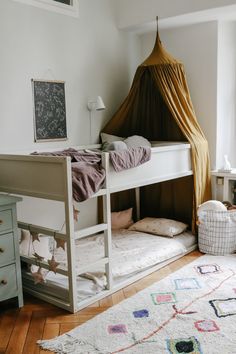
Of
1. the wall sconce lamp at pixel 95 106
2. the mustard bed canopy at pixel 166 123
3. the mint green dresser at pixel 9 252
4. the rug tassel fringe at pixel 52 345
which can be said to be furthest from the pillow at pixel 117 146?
the rug tassel fringe at pixel 52 345

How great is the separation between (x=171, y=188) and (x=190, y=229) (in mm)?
471

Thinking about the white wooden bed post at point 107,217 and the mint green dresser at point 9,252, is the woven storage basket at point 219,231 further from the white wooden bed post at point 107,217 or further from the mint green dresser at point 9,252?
the mint green dresser at point 9,252

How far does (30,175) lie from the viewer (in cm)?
265

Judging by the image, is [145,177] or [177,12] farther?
[177,12]

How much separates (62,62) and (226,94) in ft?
5.81

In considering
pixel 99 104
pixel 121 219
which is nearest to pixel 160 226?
pixel 121 219

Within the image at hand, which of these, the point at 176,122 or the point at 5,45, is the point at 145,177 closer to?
the point at 176,122

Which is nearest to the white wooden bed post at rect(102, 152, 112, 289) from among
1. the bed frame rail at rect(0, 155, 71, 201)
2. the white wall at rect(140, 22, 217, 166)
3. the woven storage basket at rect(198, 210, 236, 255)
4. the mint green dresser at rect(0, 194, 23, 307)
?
the bed frame rail at rect(0, 155, 71, 201)

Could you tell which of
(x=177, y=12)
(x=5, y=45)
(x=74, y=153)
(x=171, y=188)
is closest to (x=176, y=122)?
(x=171, y=188)

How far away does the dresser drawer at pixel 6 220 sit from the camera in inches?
99.8

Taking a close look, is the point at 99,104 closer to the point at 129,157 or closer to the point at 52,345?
the point at 129,157

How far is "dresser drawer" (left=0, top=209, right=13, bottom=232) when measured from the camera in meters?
2.54

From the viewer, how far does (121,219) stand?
4.11 metres

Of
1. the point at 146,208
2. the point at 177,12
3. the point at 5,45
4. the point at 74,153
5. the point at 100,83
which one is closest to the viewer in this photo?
the point at 74,153
